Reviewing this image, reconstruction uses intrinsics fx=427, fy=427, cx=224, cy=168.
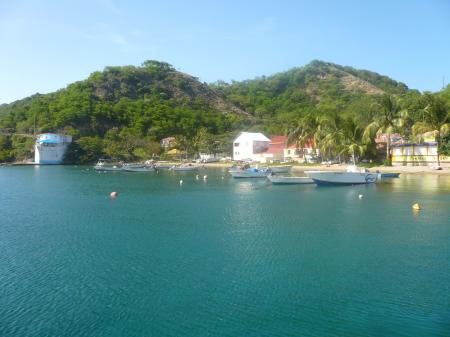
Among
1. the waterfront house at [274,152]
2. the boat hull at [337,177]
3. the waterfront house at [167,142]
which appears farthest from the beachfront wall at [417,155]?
the waterfront house at [167,142]

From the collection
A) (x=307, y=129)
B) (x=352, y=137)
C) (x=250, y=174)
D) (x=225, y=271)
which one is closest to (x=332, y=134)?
(x=352, y=137)

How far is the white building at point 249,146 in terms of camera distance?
90938 millimetres

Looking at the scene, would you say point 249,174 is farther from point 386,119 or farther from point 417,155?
point 417,155

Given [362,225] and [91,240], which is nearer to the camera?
[91,240]

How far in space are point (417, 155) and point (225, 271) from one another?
5218 cm

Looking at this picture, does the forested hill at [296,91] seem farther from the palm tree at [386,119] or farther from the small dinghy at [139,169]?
the palm tree at [386,119]

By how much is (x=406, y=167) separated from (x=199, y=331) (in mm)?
53660

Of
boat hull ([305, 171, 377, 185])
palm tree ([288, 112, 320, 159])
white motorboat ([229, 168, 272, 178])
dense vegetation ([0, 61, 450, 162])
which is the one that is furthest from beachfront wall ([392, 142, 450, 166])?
white motorboat ([229, 168, 272, 178])

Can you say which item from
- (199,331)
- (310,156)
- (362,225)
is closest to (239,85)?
(310,156)

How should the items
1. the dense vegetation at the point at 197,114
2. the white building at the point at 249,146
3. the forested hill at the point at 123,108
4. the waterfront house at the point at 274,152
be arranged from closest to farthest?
the dense vegetation at the point at 197,114 < the waterfront house at the point at 274,152 < the white building at the point at 249,146 < the forested hill at the point at 123,108

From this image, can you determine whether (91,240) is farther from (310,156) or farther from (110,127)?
(110,127)

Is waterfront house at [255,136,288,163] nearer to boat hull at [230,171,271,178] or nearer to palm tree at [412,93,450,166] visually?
palm tree at [412,93,450,166]

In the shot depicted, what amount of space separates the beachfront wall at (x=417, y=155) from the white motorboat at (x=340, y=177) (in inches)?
777

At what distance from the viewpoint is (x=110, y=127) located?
117250 mm
